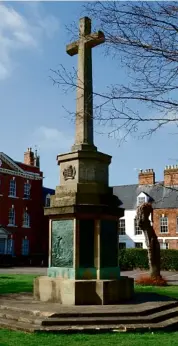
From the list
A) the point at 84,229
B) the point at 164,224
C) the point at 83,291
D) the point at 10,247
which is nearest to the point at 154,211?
the point at 164,224

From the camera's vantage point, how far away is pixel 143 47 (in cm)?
513

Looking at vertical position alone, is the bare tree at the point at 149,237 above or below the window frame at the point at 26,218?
below

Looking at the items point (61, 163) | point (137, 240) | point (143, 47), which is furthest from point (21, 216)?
point (143, 47)

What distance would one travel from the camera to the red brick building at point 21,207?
4162cm

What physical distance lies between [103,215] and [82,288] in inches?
71.5

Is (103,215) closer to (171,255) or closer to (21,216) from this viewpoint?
(171,255)

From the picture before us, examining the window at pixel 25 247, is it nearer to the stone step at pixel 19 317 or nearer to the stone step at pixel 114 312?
the stone step at pixel 19 317

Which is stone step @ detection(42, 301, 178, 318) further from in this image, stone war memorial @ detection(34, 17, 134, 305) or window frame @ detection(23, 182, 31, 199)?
window frame @ detection(23, 182, 31, 199)

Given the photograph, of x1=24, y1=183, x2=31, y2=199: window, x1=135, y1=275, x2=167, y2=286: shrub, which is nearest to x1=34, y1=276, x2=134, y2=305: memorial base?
x1=135, y1=275, x2=167, y2=286: shrub

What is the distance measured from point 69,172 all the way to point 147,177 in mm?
37986

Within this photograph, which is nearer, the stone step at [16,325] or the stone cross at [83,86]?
the stone step at [16,325]

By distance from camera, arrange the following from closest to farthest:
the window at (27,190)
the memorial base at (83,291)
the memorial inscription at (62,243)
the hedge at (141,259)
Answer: the memorial base at (83,291) < the memorial inscription at (62,243) < the hedge at (141,259) < the window at (27,190)

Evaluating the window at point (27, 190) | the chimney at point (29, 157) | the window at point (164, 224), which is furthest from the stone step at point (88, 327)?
the chimney at point (29, 157)

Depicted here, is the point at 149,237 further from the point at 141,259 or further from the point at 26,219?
the point at 26,219
